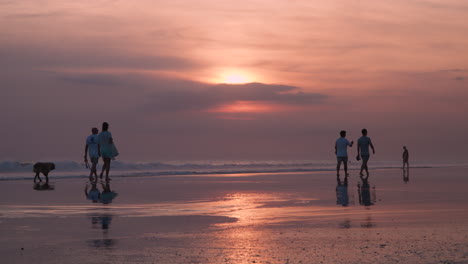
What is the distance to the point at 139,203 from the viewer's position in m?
14.4

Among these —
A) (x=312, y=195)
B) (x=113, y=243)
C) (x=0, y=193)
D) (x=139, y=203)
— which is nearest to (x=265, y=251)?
(x=113, y=243)

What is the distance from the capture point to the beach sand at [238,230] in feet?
23.6

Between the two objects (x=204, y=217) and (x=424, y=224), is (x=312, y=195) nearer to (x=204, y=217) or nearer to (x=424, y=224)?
(x=204, y=217)

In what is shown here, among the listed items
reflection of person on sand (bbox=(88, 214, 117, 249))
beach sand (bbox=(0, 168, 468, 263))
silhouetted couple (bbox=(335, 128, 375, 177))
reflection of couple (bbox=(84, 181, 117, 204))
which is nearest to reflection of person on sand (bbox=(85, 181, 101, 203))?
reflection of couple (bbox=(84, 181, 117, 204))

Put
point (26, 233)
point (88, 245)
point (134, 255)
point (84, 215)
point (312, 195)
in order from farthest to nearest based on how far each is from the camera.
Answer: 1. point (312, 195)
2. point (84, 215)
3. point (26, 233)
4. point (88, 245)
5. point (134, 255)

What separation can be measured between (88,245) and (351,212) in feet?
18.2

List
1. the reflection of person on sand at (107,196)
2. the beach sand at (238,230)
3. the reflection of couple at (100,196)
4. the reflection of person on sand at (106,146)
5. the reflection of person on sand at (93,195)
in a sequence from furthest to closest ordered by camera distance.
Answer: the reflection of person on sand at (106,146), the reflection of person on sand at (93,195), the reflection of couple at (100,196), the reflection of person on sand at (107,196), the beach sand at (238,230)

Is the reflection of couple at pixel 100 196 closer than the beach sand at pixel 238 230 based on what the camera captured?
No

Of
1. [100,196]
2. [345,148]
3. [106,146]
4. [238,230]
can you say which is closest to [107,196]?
[100,196]

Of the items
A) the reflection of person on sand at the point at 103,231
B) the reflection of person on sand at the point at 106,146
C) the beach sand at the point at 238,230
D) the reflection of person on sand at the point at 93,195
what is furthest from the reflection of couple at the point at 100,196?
the reflection of person on sand at the point at 106,146

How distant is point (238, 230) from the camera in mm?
9422

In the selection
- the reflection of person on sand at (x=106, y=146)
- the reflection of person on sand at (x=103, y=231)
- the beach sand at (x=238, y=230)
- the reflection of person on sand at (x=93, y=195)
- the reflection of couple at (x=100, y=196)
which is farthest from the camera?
the reflection of person on sand at (x=106, y=146)

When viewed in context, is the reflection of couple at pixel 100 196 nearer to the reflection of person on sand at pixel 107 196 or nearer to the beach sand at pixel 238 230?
the reflection of person on sand at pixel 107 196

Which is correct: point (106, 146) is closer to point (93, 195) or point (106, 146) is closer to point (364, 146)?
point (93, 195)
